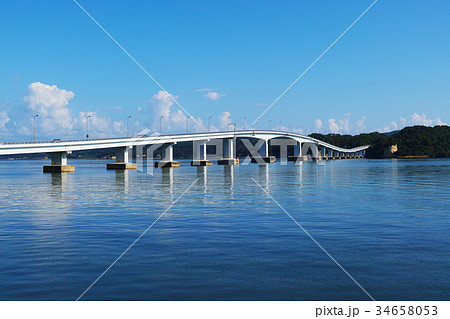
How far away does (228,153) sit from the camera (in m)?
170

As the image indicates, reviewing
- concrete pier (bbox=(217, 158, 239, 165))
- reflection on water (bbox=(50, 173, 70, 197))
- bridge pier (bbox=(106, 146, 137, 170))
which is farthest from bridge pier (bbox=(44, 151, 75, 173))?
concrete pier (bbox=(217, 158, 239, 165))

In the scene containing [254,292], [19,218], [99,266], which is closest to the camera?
[254,292]

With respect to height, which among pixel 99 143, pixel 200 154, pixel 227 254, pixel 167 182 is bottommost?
pixel 167 182

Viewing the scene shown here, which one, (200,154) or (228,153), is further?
(228,153)

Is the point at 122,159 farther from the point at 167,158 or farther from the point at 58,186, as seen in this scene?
the point at 58,186

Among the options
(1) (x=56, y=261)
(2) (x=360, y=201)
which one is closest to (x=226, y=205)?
(2) (x=360, y=201)

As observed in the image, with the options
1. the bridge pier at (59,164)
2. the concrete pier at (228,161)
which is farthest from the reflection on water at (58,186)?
the concrete pier at (228,161)

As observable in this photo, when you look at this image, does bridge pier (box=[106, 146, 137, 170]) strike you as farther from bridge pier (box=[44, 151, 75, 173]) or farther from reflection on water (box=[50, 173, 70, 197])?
reflection on water (box=[50, 173, 70, 197])

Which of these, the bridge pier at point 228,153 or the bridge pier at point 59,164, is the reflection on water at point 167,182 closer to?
the bridge pier at point 59,164

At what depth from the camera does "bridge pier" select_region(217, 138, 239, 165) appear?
168 m

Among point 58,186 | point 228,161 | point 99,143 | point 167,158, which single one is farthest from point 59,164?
point 228,161
